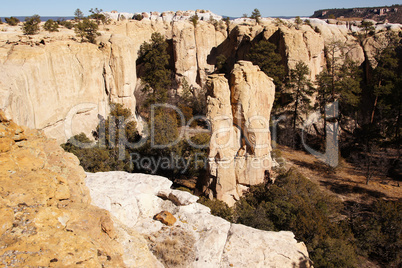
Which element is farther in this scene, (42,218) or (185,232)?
(185,232)

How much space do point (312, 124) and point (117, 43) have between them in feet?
61.3

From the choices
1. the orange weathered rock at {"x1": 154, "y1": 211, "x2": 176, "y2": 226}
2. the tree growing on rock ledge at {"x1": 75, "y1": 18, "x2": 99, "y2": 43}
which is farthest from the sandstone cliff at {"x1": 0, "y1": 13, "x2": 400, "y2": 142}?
the orange weathered rock at {"x1": 154, "y1": 211, "x2": 176, "y2": 226}

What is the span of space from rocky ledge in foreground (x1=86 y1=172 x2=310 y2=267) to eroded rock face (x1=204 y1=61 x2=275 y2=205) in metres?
4.83

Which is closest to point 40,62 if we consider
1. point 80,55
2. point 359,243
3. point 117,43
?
point 80,55

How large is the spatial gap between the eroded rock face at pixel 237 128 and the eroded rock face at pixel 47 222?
25.7 ft

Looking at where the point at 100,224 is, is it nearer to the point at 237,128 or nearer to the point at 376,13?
the point at 237,128

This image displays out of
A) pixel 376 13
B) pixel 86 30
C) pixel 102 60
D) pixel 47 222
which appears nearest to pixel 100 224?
pixel 47 222

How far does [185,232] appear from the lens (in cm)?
786

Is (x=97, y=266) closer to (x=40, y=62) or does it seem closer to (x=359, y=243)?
(x=359, y=243)

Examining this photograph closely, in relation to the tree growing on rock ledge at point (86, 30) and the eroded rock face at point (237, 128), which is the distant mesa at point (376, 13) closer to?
the tree growing on rock ledge at point (86, 30)

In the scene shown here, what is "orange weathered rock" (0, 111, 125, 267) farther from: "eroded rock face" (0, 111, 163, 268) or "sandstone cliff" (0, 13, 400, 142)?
"sandstone cliff" (0, 13, 400, 142)

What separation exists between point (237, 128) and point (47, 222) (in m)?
10.9

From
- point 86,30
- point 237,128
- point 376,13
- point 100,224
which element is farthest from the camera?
point 376,13

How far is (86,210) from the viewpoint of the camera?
5.39m
